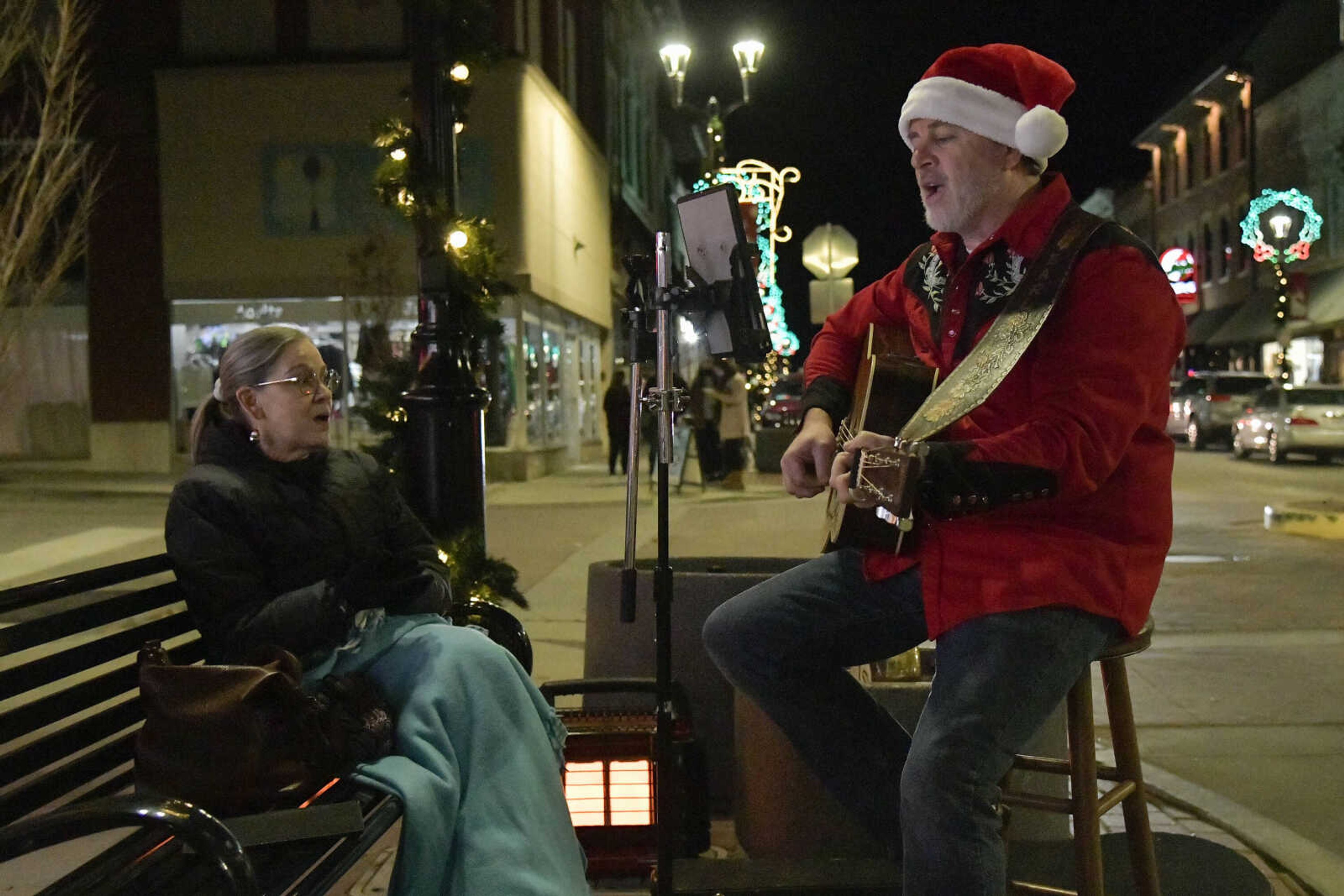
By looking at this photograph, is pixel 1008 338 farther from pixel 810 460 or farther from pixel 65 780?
pixel 65 780

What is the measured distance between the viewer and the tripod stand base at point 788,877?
3.14m

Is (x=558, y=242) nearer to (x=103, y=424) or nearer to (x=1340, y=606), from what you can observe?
(x=103, y=424)

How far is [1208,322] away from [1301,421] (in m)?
24.3

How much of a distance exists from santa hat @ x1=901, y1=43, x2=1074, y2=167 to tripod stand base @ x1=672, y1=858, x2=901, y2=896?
1637 mm

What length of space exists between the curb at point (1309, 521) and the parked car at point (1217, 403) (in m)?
15.5

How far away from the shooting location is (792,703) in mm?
2893

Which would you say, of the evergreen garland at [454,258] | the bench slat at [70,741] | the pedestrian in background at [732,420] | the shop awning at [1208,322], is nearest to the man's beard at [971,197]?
the bench slat at [70,741]

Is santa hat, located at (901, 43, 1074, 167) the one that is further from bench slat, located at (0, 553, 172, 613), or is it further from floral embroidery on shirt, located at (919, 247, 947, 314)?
bench slat, located at (0, 553, 172, 613)

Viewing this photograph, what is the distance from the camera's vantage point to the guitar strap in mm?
2367

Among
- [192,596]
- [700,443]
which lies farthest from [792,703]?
[700,443]

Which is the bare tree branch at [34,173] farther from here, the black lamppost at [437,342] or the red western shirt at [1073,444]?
the red western shirt at [1073,444]

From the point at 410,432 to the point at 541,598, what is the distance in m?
4.16

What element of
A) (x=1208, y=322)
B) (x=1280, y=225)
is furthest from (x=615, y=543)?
(x=1208, y=322)

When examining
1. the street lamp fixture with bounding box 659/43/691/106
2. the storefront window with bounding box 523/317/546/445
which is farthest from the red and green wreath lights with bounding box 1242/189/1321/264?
the storefront window with bounding box 523/317/546/445
